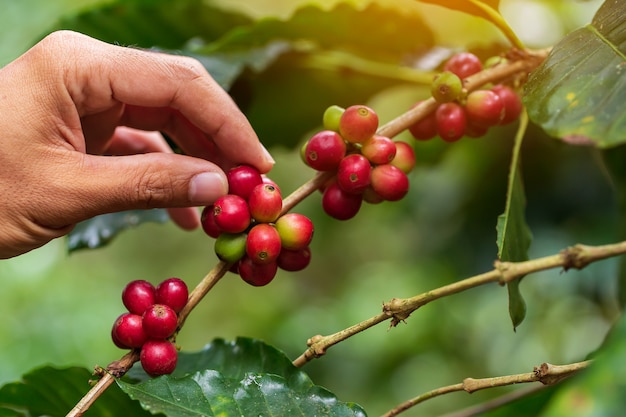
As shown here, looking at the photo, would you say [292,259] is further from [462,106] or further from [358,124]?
[462,106]

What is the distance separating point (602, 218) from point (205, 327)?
3.84 meters

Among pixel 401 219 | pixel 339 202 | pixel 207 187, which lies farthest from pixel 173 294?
pixel 401 219

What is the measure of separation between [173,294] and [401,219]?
1.24m

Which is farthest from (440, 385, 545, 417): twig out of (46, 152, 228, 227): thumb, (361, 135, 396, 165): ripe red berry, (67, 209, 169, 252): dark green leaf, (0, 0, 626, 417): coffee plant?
(67, 209, 169, 252): dark green leaf

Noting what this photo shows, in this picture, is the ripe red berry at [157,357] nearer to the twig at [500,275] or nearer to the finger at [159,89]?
the twig at [500,275]

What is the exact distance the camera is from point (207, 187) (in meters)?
0.87

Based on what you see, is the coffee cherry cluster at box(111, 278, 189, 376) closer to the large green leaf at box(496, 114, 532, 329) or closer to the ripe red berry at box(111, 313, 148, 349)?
the ripe red berry at box(111, 313, 148, 349)

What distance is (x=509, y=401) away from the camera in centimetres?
106

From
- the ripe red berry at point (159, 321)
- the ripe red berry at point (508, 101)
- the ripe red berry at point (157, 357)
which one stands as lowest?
the ripe red berry at point (157, 357)

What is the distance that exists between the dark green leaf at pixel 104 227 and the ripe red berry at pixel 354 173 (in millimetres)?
568

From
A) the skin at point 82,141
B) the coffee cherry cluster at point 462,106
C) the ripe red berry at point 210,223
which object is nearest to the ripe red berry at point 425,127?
the coffee cherry cluster at point 462,106

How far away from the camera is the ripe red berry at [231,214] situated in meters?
0.80

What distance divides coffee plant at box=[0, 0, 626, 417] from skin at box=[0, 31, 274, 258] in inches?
4.1

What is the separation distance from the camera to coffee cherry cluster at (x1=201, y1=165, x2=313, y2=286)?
0.80 meters
